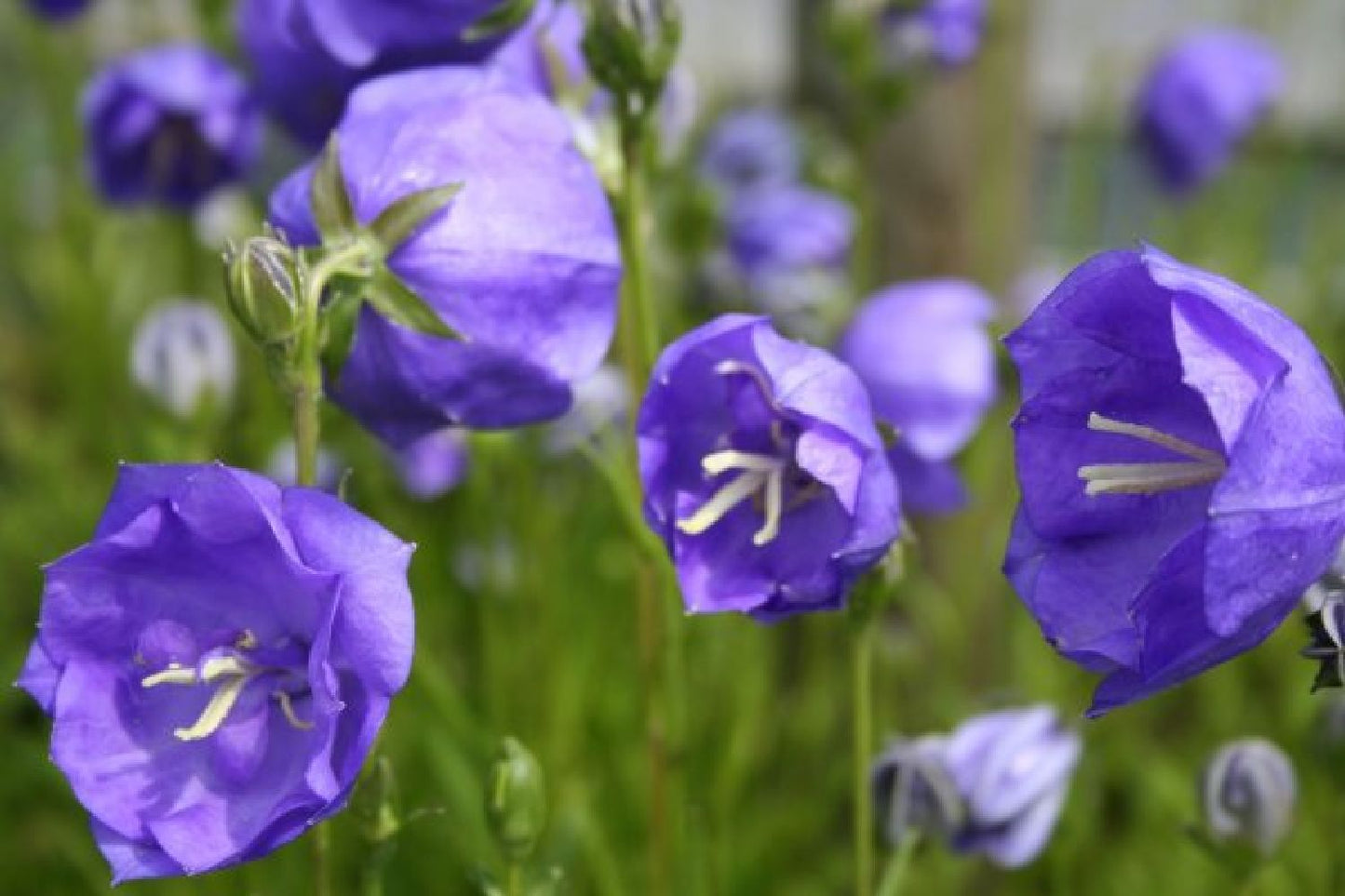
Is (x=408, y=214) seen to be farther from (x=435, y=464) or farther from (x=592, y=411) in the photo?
(x=435, y=464)

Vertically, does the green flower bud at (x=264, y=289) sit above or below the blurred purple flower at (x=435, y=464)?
above

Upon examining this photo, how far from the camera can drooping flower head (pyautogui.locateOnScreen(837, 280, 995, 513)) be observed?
1.52m

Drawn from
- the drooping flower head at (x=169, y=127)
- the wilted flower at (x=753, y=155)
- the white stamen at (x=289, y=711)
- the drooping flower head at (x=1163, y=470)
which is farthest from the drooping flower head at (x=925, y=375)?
the wilted flower at (x=753, y=155)

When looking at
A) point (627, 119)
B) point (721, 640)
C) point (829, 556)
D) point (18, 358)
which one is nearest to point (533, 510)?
point (721, 640)

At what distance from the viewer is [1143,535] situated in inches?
35.5

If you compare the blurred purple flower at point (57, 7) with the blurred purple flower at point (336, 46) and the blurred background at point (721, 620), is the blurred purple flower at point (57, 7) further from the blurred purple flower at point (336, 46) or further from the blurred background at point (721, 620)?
the blurred purple flower at point (336, 46)

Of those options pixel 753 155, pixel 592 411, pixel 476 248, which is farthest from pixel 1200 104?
pixel 476 248

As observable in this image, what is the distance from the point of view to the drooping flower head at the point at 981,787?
4.22 ft

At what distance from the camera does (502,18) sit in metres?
1.16

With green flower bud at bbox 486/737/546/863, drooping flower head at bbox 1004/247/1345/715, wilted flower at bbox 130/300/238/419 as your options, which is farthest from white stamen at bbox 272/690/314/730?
wilted flower at bbox 130/300/238/419

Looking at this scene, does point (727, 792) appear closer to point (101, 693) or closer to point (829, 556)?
point (829, 556)

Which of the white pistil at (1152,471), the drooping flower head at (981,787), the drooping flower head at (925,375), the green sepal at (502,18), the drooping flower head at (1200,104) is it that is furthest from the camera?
the drooping flower head at (1200,104)

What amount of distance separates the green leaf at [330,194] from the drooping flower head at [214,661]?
21cm

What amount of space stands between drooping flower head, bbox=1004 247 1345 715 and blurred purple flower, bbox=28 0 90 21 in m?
1.68
